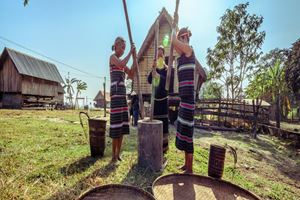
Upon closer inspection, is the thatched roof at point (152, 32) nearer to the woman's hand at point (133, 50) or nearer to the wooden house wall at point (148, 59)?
the wooden house wall at point (148, 59)

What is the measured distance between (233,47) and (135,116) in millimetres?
17181

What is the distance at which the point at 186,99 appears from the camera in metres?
2.69

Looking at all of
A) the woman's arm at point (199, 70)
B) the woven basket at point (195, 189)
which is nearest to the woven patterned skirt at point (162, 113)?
the woven basket at point (195, 189)

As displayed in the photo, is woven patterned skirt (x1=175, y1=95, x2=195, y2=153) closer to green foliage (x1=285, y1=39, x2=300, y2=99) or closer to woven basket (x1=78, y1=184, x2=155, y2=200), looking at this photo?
woven basket (x1=78, y1=184, x2=155, y2=200)

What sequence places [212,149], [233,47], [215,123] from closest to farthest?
[212,149], [215,123], [233,47]

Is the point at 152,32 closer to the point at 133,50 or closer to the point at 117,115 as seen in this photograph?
the point at 133,50

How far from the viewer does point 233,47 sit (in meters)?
20.5

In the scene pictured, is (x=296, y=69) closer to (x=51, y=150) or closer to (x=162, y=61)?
(x=162, y=61)

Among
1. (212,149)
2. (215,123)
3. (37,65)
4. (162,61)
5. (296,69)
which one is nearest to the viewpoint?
(212,149)

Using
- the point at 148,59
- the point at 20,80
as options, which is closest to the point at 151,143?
the point at 148,59

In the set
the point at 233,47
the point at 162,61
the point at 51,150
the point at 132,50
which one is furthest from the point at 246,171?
the point at 233,47

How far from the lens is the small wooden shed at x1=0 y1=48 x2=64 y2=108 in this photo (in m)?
20.8

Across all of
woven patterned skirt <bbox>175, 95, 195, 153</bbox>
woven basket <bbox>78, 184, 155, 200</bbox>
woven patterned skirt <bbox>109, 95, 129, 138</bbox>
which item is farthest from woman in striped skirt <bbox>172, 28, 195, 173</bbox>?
woven basket <bbox>78, 184, 155, 200</bbox>

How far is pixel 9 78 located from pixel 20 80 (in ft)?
5.51
